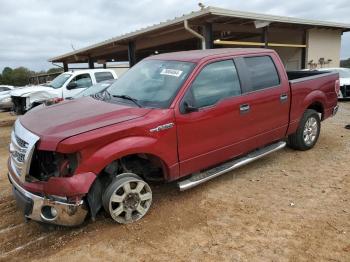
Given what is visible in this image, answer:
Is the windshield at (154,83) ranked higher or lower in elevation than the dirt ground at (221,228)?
higher

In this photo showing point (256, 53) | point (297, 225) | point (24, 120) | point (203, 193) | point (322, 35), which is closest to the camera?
point (297, 225)

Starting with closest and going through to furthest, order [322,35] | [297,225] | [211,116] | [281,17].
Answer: [297,225] → [211,116] → [281,17] → [322,35]

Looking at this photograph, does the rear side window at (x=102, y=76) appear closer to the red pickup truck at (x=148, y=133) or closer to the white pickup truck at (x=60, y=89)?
the white pickup truck at (x=60, y=89)

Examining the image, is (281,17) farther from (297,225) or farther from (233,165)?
(297,225)

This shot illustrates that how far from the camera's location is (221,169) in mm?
4570

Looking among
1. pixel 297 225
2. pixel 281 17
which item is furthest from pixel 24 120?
pixel 281 17

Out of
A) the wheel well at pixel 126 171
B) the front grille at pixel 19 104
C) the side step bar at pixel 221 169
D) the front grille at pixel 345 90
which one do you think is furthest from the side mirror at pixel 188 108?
the front grille at pixel 345 90

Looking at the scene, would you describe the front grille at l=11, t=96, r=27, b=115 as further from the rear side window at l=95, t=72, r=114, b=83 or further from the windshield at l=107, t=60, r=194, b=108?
the windshield at l=107, t=60, r=194, b=108

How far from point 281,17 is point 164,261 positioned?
12.2m

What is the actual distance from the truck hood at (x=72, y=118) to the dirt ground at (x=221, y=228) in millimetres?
1088

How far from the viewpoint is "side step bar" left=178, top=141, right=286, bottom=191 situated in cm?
417

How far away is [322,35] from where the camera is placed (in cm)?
1753

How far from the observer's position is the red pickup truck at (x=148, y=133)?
338cm

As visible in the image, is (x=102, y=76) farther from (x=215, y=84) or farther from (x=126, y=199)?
(x=126, y=199)
